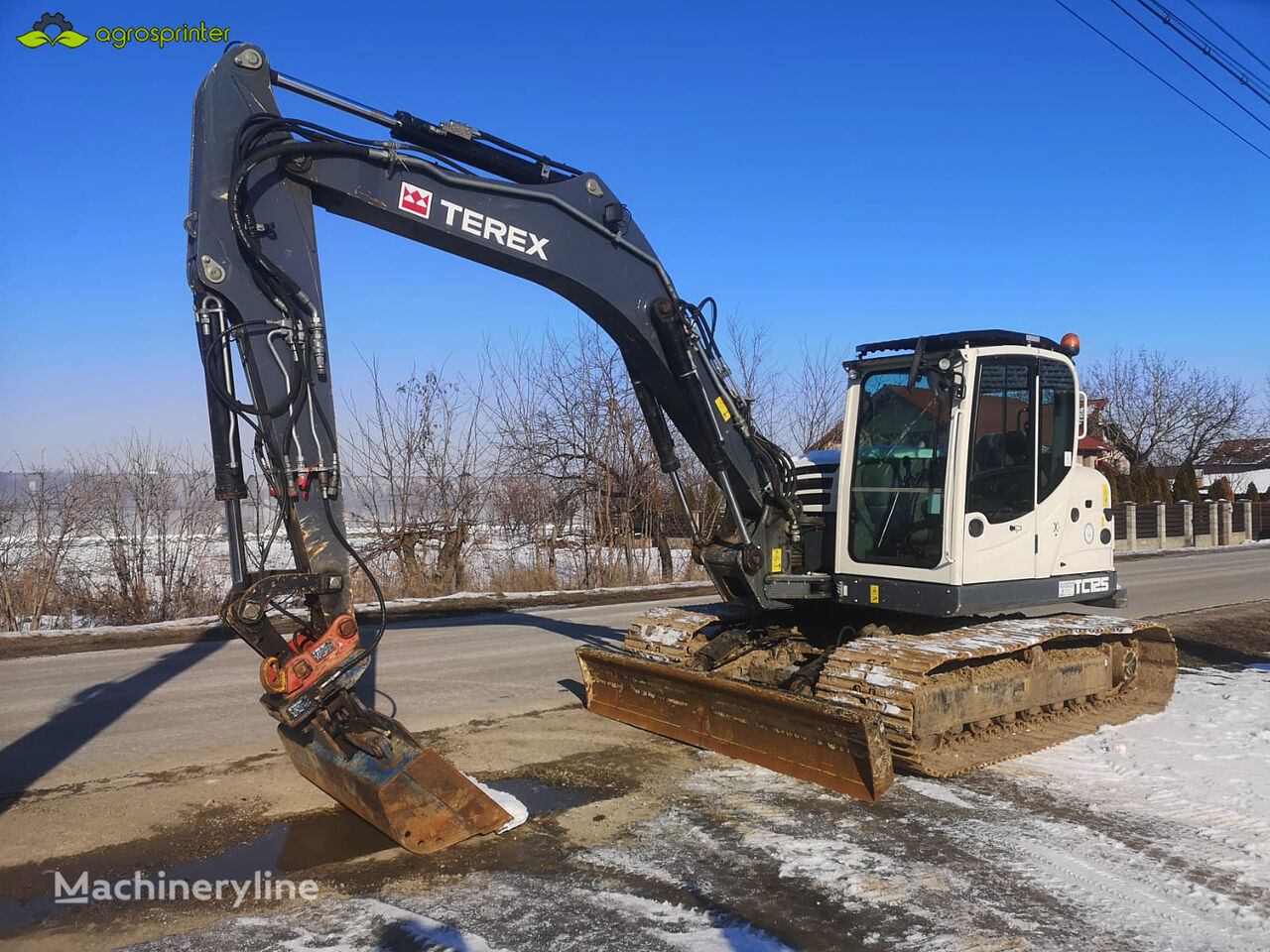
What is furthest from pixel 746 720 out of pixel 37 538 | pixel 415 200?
pixel 37 538

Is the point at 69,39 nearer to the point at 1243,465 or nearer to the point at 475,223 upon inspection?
the point at 475,223

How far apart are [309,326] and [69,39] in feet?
14.9

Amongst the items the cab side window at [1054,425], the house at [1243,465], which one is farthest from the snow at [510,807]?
the house at [1243,465]

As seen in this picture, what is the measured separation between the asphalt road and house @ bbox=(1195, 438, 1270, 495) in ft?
182

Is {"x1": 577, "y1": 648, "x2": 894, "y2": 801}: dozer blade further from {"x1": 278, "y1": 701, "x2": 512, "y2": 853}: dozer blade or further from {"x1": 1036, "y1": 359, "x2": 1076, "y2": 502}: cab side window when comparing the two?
{"x1": 1036, "y1": 359, "x2": 1076, "y2": 502}: cab side window

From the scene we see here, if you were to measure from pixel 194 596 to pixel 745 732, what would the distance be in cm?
1117

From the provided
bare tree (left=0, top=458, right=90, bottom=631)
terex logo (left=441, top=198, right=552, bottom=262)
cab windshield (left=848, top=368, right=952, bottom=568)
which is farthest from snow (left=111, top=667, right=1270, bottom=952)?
bare tree (left=0, top=458, right=90, bottom=631)

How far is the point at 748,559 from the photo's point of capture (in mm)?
7133

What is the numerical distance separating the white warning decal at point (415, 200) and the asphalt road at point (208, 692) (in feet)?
12.3

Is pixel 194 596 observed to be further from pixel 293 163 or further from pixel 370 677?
pixel 293 163

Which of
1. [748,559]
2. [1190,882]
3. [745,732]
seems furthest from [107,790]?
[1190,882]

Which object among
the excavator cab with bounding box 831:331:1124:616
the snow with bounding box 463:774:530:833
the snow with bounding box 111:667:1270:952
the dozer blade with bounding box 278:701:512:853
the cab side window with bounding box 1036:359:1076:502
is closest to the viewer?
the snow with bounding box 111:667:1270:952

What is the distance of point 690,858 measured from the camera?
4805 millimetres

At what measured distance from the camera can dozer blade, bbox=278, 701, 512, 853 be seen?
480 centimetres
